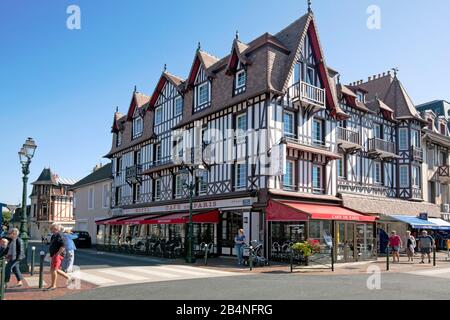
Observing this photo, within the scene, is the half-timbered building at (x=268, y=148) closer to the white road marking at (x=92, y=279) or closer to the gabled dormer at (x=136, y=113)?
the gabled dormer at (x=136, y=113)

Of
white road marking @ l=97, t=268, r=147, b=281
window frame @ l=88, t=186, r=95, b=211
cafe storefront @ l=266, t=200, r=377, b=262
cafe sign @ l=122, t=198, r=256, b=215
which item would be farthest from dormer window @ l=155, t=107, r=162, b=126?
white road marking @ l=97, t=268, r=147, b=281

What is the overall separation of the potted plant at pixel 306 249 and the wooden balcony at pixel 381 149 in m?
10.9

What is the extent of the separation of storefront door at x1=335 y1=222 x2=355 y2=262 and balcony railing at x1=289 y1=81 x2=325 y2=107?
5.87 meters

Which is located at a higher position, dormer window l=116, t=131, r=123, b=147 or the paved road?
dormer window l=116, t=131, r=123, b=147

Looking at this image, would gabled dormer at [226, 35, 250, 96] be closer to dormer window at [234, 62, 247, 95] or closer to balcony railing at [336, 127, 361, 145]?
dormer window at [234, 62, 247, 95]

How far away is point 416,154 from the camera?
2836cm

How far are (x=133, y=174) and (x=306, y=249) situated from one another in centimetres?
1778

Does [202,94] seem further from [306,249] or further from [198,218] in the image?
[306,249]

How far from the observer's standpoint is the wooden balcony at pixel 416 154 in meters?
28.1

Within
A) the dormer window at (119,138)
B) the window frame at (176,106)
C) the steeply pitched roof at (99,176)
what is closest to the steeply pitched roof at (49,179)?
the steeply pitched roof at (99,176)

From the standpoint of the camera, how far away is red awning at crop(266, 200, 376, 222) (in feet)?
57.3

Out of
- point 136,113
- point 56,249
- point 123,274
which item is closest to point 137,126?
point 136,113
